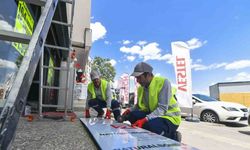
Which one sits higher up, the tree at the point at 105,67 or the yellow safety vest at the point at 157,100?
the tree at the point at 105,67

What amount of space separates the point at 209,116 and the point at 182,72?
6.68ft

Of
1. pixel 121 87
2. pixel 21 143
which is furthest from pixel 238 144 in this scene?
pixel 121 87

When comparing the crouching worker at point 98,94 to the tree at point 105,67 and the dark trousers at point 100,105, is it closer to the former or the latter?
the dark trousers at point 100,105

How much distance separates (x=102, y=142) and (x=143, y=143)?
29cm

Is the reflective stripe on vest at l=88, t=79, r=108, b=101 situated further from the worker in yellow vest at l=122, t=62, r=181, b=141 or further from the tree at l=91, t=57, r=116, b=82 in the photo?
the tree at l=91, t=57, r=116, b=82

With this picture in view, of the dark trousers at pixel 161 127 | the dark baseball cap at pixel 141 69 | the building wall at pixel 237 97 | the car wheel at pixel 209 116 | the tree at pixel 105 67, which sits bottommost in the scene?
the car wheel at pixel 209 116

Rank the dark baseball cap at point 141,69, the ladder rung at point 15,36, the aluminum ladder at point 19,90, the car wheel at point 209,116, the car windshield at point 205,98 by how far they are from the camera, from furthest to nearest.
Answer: the car windshield at point 205,98 → the car wheel at point 209,116 → the dark baseball cap at point 141,69 → the ladder rung at point 15,36 → the aluminum ladder at point 19,90

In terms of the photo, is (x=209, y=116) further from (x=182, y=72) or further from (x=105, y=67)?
(x=105, y=67)

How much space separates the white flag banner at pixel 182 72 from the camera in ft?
31.3

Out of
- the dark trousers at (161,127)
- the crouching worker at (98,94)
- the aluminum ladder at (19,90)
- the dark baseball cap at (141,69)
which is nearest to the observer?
the aluminum ladder at (19,90)

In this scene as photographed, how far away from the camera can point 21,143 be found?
1.66 meters

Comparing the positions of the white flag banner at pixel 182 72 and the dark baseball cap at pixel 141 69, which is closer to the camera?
the dark baseball cap at pixel 141 69

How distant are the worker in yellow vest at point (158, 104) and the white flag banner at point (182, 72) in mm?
6899

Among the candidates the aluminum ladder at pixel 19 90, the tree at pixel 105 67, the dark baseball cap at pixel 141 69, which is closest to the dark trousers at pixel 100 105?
the dark baseball cap at pixel 141 69
